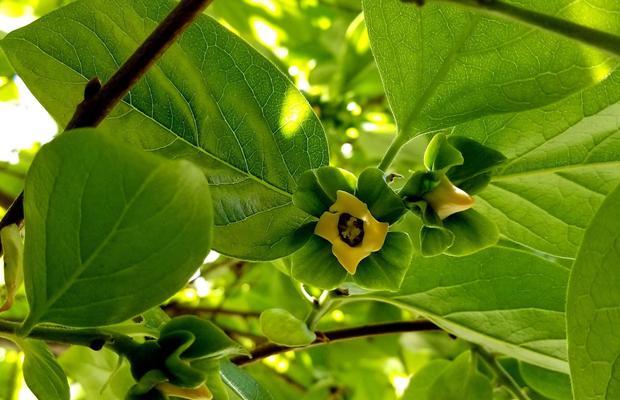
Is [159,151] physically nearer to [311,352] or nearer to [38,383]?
[38,383]

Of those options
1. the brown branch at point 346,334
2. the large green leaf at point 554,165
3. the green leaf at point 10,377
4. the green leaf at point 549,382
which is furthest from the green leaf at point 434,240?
the green leaf at point 10,377

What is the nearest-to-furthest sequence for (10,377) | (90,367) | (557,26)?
(557,26) < (90,367) < (10,377)

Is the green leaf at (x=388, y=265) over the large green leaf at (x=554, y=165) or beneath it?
beneath

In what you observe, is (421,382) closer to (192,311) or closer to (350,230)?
(350,230)

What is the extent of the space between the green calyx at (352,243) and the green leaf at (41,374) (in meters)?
0.19

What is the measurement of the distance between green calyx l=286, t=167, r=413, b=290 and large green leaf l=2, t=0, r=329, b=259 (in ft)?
0.08

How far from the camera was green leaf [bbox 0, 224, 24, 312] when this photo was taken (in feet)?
1.68

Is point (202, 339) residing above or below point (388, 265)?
below

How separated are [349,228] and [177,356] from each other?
0.16m

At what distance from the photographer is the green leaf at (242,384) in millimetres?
700

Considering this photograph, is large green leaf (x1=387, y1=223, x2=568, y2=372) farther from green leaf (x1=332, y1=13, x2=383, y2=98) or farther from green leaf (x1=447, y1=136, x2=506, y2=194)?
green leaf (x1=332, y1=13, x2=383, y2=98)

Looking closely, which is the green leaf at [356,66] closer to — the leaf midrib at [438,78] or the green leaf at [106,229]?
the leaf midrib at [438,78]

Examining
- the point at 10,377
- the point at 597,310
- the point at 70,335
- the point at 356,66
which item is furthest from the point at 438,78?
the point at 10,377

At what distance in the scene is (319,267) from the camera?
0.61 m
